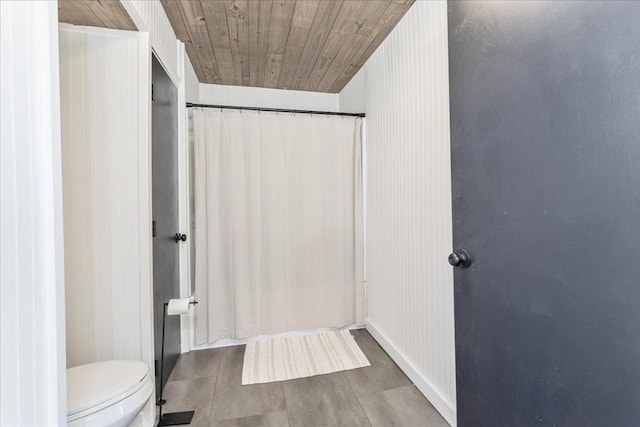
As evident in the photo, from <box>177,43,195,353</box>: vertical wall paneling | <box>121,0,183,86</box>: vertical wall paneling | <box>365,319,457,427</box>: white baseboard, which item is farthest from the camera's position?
<box>177,43,195,353</box>: vertical wall paneling

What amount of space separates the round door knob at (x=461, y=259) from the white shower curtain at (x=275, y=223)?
1522 mm

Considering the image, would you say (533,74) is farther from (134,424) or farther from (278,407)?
(134,424)

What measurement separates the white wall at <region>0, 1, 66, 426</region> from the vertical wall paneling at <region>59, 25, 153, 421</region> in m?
0.82

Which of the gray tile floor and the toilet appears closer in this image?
the toilet

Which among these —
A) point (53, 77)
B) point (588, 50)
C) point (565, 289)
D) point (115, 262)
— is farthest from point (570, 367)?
point (115, 262)

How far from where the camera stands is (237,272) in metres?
2.31

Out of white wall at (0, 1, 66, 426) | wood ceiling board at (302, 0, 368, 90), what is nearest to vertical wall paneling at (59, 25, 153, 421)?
white wall at (0, 1, 66, 426)

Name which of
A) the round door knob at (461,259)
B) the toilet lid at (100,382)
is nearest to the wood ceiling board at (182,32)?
the toilet lid at (100,382)

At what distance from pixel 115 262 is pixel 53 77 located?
3.43 feet

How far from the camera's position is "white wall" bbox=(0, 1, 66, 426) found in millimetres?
571

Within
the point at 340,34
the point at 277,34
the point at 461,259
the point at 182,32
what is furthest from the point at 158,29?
the point at 461,259

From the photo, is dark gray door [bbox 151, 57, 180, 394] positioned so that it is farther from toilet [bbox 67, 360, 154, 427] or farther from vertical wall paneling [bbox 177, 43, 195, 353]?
toilet [bbox 67, 360, 154, 427]

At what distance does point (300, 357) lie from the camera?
214cm

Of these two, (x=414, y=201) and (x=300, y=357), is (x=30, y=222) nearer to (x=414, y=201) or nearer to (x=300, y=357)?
(x=414, y=201)
